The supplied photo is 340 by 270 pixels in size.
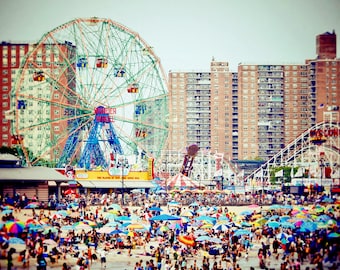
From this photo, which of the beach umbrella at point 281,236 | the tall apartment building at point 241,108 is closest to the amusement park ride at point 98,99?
the beach umbrella at point 281,236

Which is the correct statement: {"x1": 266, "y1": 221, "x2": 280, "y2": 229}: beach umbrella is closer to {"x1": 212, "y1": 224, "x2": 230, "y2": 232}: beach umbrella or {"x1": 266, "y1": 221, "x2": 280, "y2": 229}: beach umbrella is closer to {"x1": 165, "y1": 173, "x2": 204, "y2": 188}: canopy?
{"x1": 212, "y1": 224, "x2": 230, "y2": 232}: beach umbrella

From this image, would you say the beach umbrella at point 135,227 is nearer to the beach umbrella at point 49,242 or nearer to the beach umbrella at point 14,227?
the beach umbrella at point 49,242

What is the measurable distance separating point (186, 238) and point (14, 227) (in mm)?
7960

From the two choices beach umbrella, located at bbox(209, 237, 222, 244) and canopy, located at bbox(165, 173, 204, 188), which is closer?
beach umbrella, located at bbox(209, 237, 222, 244)

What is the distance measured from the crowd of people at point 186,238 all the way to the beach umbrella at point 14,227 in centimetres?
21

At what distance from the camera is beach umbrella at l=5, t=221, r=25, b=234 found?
2402 cm

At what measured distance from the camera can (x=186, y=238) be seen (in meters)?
29.7

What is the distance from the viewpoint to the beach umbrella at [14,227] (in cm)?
2402

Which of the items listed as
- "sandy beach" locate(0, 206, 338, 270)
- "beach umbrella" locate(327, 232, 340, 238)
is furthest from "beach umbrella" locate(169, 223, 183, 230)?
"beach umbrella" locate(327, 232, 340, 238)

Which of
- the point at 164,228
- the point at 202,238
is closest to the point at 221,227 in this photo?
the point at 202,238

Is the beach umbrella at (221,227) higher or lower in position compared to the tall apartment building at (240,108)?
lower

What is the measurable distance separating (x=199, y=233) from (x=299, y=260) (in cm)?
573

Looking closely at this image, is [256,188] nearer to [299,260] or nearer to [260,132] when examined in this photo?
[260,132]

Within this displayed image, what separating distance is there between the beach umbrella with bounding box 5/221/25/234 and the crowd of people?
0.21m
